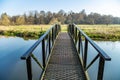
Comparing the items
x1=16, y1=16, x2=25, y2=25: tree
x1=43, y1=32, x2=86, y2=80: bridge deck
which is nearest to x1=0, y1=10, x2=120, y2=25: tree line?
x1=16, y1=16, x2=25, y2=25: tree

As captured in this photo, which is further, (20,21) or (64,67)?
(20,21)

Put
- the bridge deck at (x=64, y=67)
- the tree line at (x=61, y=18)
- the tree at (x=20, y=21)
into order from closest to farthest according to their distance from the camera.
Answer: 1. the bridge deck at (x=64, y=67)
2. the tree at (x=20, y=21)
3. the tree line at (x=61, y=18)

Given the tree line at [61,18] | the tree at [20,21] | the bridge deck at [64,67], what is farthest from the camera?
the tree line at [61,18]

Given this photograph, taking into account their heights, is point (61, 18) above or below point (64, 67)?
above

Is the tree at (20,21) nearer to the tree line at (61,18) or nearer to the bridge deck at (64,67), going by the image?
the tree line at (61,18)

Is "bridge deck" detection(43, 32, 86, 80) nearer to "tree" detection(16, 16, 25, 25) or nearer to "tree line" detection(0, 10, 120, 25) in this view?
"tree line" detection(0, 10, 120, 25)

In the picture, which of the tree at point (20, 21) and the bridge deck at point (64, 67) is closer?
the bridge deck at point (64, 67)

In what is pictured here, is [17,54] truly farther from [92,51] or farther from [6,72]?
[92,51]

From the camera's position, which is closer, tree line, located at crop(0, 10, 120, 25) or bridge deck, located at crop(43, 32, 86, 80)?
bridge deck, located at crop(43, 32, 86, 80)

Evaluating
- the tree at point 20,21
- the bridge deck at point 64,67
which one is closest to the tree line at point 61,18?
the tree at point 20,21

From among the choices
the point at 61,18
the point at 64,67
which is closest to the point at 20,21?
the point at 61,18

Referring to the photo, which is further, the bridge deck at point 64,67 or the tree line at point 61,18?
the tree line at point 61,18

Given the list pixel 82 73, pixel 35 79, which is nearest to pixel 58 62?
pixel 82 73

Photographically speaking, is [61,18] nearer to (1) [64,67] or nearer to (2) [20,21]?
(2) [20,21]
